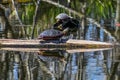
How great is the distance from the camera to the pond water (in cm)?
797

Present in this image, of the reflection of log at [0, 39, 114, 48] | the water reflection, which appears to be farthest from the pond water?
the reflection of log at [0, 39, 114, 48]

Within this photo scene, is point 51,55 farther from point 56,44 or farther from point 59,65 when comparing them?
point 59,65

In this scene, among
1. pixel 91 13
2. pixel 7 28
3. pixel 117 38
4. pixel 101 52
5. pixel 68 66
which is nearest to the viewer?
pixel 68 66

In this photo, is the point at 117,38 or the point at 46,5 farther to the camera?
the point at 46,5

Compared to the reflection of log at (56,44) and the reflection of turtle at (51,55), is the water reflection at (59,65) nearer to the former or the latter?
the reflection of turtle at (51,55)

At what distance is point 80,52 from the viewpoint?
10344mm

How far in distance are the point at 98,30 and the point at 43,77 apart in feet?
19.9

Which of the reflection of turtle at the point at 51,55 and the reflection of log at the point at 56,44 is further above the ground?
the reflection of log at the point at 56,44

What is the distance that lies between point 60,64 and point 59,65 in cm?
10

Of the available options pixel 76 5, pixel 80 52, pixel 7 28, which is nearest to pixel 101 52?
pixel 80 52

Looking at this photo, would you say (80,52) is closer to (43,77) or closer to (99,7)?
(43,77)

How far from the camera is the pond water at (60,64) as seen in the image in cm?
797

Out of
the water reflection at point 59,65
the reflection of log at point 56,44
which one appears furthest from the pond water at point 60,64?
the reflection of log at point 56,44

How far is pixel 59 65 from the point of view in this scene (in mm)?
8914
